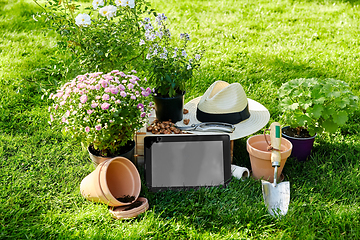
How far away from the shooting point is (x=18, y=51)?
15.7 ft

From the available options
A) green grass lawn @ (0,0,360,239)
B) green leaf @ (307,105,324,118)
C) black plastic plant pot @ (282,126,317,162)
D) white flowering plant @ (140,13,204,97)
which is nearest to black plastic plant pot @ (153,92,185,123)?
white flowering plant @ (140,13,204,97)

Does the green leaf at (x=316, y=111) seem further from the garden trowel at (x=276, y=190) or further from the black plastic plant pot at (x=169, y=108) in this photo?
the black plastic plant pot at (x=169, y=108)

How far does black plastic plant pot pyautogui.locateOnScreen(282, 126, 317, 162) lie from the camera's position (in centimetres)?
276

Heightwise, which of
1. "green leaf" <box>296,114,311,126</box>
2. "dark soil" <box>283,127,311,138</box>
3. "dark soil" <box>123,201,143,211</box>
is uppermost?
"green leaf" <box>296,114,311,126</box>

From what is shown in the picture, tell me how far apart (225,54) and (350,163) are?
253 centimetres

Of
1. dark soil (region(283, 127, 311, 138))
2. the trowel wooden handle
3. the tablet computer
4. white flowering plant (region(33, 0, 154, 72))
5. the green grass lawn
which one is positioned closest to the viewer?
the green grass lawn

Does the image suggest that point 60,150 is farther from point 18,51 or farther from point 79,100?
point 18,51

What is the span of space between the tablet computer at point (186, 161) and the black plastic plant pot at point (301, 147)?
0.60 metres

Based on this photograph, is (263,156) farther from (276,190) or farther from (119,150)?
(119,150)

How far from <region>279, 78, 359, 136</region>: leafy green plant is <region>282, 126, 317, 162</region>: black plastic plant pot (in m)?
0.10

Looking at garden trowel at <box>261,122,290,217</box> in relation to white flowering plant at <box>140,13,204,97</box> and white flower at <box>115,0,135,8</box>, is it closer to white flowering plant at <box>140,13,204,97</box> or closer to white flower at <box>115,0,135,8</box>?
white flowering plant at <box>140,13,204,97</box>

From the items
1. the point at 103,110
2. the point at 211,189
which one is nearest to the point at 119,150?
the point at 103,110

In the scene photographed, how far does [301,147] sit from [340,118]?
1.25ft

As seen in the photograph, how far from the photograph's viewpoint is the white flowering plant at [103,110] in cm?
229
